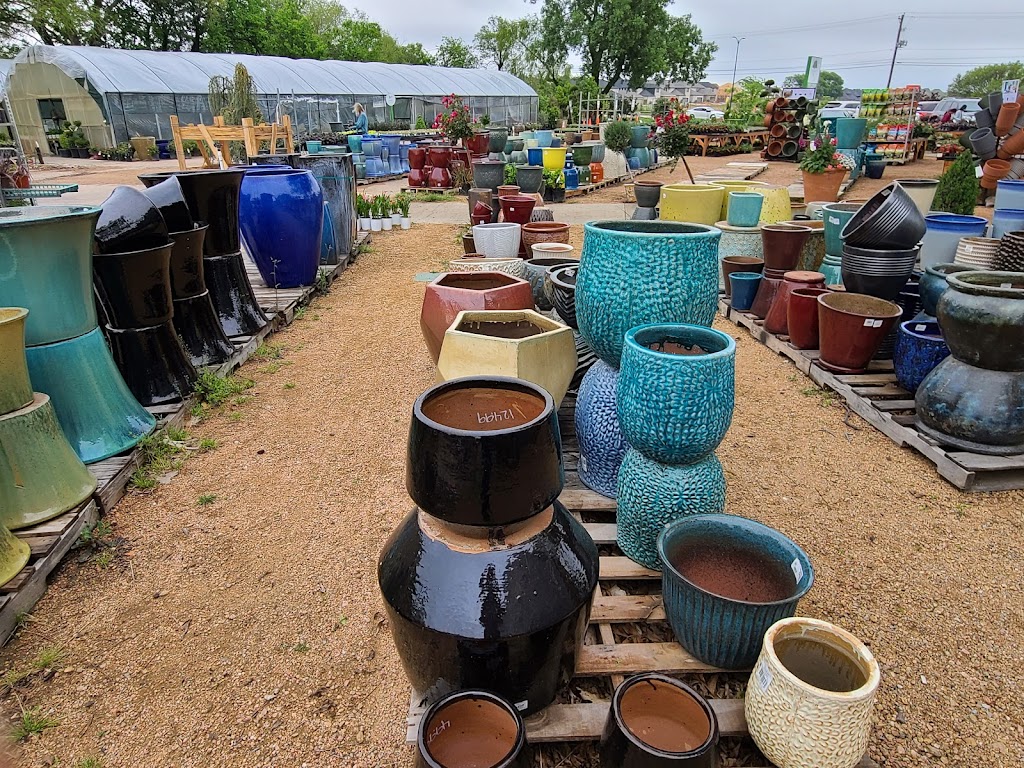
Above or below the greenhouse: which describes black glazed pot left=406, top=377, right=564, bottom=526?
below

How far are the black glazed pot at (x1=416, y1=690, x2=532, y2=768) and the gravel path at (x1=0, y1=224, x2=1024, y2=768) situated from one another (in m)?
0.39

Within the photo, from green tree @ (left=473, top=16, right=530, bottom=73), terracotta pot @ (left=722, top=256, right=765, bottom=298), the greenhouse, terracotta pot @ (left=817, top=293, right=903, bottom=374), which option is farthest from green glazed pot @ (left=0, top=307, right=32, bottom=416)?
green tree @ (left=473, top=16, right=530, bottom=73)

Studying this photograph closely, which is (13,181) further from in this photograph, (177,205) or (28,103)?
(28,103)

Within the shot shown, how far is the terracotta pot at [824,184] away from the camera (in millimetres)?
8375

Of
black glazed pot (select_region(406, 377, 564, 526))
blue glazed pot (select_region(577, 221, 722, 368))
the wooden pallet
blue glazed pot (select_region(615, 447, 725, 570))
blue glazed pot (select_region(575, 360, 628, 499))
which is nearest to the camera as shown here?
black glazed pot (select_region(406, 377, 564, 526))

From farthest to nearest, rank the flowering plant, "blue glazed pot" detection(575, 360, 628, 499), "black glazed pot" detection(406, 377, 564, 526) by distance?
1. the flowering plant
2. "blue glazed pot" detection(575, 360, 628, 499)
3. "black glazed pot" detection(406, 377, 564, 526)

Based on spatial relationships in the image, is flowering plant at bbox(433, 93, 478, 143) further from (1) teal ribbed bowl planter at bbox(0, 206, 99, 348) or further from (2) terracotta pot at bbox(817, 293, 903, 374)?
(1) teal ribbed bowl planter at bbox(0, 206, 99, 348)

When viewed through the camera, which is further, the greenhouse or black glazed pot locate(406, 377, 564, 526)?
the greenhouse

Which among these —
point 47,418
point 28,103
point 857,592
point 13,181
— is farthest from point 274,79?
point 857,592

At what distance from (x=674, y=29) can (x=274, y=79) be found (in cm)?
2209

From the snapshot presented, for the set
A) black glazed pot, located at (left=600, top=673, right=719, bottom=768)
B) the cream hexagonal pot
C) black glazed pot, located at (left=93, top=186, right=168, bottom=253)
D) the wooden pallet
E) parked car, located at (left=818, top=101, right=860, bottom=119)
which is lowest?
the wooden pallet

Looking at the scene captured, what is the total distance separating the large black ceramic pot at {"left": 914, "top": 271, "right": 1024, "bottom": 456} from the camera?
2514 millimetres

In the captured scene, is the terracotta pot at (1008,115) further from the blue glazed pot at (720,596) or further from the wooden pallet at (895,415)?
the blue glazed pot at (720,596)

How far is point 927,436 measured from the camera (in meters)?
2.90
